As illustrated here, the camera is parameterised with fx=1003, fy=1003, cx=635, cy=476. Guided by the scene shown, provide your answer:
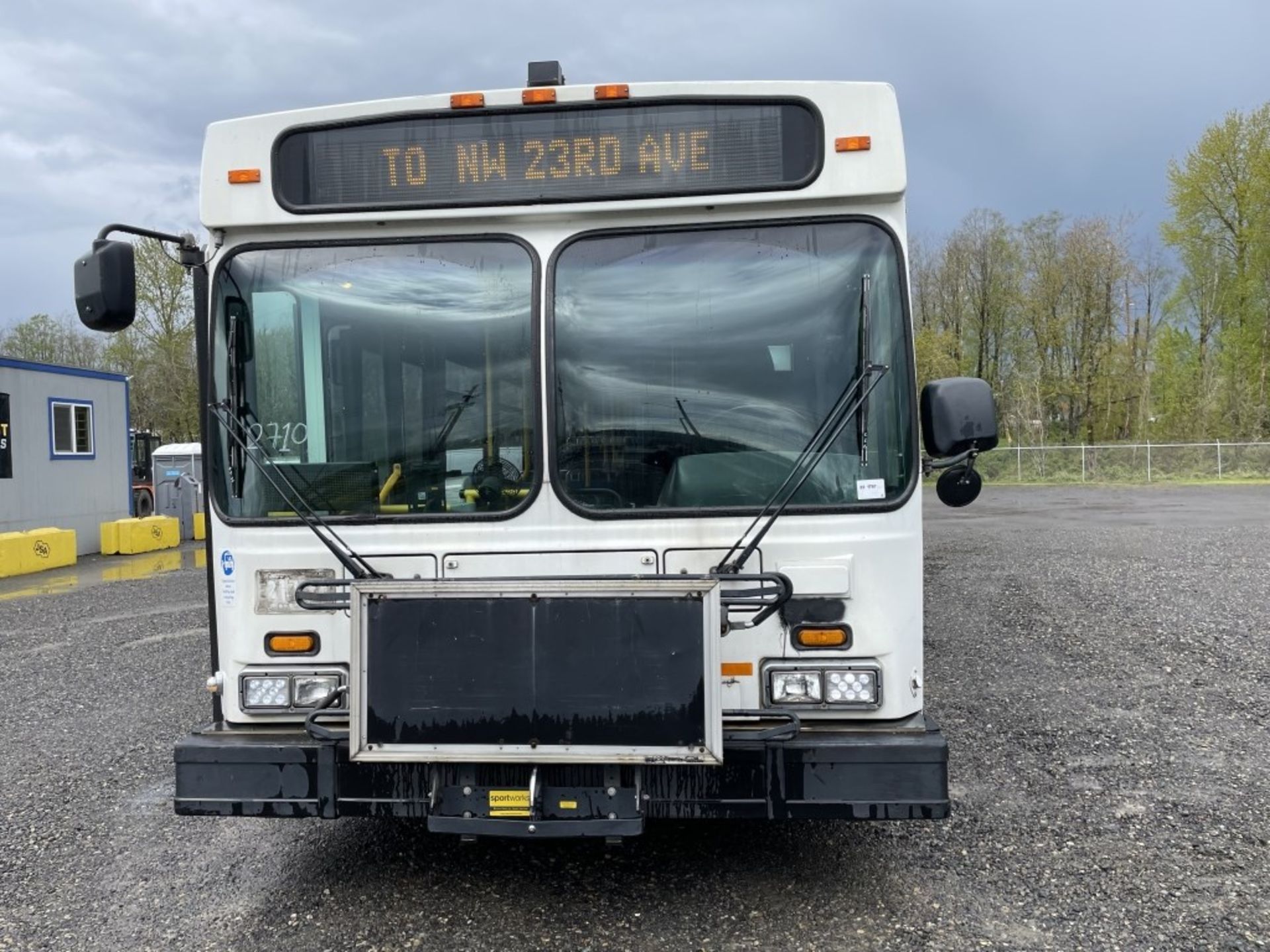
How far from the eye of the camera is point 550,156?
11.4 ft

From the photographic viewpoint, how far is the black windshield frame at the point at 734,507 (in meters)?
3.37

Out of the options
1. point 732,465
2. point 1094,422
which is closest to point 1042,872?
point 732,465

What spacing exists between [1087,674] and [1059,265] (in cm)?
3704

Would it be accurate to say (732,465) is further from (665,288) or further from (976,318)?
(976,318)

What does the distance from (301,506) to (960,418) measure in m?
2.31

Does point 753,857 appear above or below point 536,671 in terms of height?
below

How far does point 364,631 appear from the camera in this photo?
3.08 metres

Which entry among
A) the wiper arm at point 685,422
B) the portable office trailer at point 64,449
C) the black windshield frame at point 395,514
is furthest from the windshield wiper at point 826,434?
the portable office trailer at point 64,449

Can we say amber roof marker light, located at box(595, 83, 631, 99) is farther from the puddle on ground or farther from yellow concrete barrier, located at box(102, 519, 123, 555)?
yellow concrete barrier, located at box(102, 519, 123, 555)

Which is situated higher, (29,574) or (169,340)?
(169,340)

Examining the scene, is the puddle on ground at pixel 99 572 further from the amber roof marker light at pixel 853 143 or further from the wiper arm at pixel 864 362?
the amber roof marker light at pixel 853 143

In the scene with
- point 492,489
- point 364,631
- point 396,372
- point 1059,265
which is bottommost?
point 364,631

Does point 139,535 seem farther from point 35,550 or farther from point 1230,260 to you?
point 1230,260

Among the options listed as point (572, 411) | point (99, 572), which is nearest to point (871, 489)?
point (572, 411)
